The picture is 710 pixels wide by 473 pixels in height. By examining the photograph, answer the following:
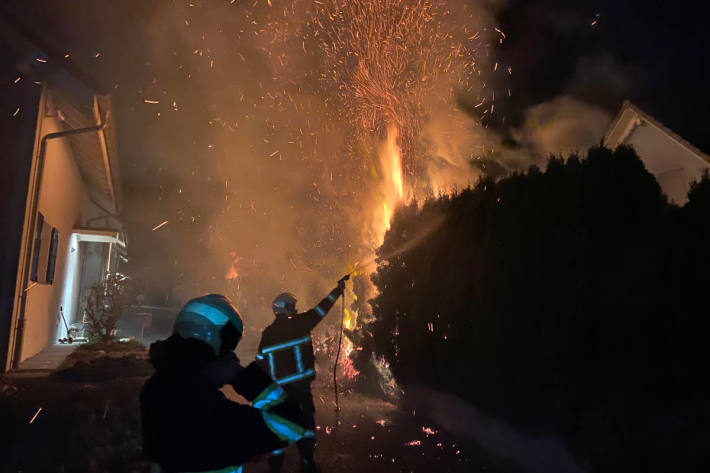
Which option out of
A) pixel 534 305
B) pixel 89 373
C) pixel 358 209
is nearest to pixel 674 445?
pixel 534 305

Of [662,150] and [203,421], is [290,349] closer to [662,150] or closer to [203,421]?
[203,421]

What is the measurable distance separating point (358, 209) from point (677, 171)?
8.32 metres

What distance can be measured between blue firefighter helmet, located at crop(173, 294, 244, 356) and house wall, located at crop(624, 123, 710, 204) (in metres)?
12.7

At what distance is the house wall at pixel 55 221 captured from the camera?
10.5 m

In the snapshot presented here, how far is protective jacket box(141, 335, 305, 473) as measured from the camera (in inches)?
78.4

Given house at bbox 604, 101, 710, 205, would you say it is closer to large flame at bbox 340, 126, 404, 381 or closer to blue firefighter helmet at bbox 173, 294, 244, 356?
large flame at bbox 340, 126, 404, 381

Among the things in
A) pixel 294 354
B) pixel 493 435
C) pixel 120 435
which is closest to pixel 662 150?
pixel 493 435

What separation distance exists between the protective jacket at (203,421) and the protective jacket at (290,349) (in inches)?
135

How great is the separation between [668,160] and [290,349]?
11807 millimetres

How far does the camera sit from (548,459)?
509 cm

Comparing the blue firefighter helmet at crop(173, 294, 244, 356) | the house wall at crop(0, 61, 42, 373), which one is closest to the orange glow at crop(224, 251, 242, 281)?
the house wall at crop(0, 61, 42, 373)

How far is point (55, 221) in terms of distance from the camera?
12.4 metres

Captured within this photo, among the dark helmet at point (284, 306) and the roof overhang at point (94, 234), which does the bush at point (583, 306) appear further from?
the roof overhang at point (94, 234)

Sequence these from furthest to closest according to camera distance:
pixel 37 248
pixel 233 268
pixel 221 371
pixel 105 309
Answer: pixel 233 268 < pixel 105 309 < pixel 37 248 < pixel 221 371
